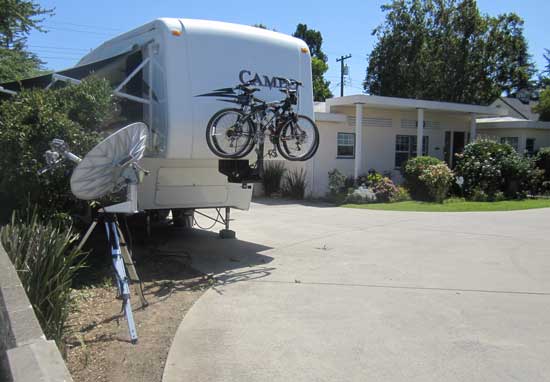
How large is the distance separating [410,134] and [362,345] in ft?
58.7

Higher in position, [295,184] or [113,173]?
[113,173]

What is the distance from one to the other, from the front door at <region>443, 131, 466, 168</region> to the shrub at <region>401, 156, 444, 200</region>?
547cm

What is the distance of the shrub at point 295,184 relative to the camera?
18016 millimetres

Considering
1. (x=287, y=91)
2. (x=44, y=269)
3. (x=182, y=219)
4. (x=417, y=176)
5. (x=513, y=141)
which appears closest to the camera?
(x=44, y=269)

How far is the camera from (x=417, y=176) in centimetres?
1767

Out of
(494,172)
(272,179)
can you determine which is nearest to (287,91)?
(272,179)

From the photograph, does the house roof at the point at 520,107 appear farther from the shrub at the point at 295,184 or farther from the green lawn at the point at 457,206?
the shrub at the point at 295,184

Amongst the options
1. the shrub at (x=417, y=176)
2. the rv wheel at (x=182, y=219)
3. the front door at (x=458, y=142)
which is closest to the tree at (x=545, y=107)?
the front door at (x=458, y=142)

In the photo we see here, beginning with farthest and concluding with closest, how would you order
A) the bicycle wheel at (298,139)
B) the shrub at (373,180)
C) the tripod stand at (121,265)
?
the shrub at (373,180) < the bicycle wheel at (298,139) < the tripod stand at (121,265)

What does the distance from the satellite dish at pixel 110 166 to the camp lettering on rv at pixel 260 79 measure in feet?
8.83

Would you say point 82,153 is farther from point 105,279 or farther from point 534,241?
point 534,241

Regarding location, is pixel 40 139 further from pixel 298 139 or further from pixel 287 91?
pixel 298 139

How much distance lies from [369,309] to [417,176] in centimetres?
1270

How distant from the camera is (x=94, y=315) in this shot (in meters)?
5.59
